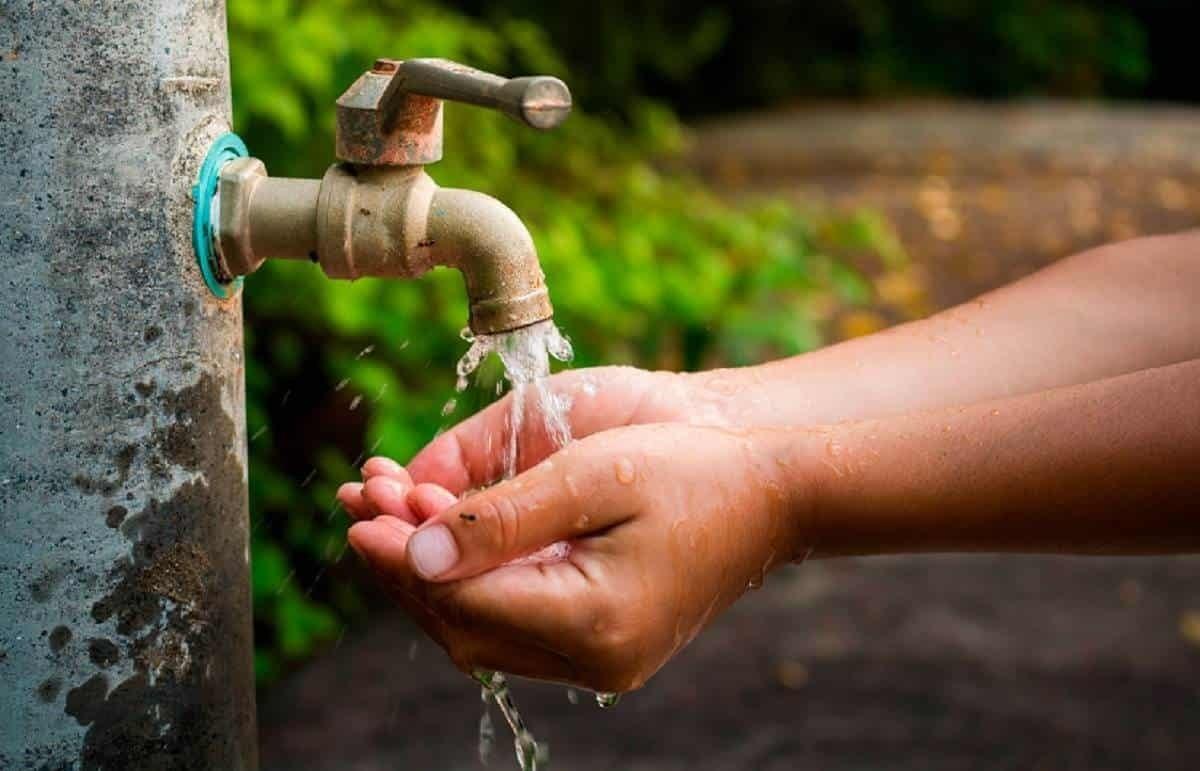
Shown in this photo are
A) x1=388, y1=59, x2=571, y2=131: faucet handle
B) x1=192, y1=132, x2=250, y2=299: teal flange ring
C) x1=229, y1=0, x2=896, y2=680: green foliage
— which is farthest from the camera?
x1=229, y1=0, x2=896, y2=680: green foliage

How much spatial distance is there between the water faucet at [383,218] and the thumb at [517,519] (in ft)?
0.52

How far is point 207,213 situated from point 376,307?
6.40ft

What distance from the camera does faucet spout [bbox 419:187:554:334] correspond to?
4.46 feet

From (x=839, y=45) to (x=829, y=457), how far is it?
43.5ft

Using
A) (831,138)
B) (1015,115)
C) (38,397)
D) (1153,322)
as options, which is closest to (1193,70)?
(1015,115)

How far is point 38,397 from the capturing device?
1.22 meters

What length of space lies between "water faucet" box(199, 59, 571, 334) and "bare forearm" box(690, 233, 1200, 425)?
54 cm

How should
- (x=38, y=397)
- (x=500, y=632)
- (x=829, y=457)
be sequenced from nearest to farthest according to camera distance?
(x=38, y=397), (x=500, y=632), (x=829, y=457)

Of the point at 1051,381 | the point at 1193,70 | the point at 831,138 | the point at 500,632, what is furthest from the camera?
the point at 1193,70

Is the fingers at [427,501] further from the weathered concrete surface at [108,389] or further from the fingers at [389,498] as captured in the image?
the weathered concrete surface at [108,389]

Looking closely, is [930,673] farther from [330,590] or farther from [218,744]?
[218,744]

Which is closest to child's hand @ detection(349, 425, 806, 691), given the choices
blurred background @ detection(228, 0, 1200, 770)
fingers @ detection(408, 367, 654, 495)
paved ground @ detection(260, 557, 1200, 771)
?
fingers @ detection(408, 367, 654, 495)

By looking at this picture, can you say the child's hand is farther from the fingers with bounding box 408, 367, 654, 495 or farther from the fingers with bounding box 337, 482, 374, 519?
the fingers with bounding box 408, 367, 654, 495

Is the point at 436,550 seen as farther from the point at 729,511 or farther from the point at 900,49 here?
the point at 900,49
